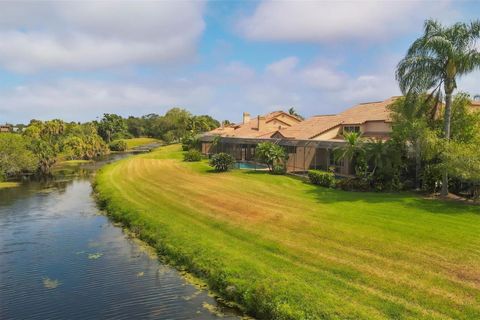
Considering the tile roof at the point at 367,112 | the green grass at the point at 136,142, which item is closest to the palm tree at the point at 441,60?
the tile roof at the point at 367,112

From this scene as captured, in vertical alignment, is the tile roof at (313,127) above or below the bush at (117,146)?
above

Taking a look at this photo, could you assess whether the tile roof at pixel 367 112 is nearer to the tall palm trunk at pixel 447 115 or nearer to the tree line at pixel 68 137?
the tall palm trunk at pixel 447 115

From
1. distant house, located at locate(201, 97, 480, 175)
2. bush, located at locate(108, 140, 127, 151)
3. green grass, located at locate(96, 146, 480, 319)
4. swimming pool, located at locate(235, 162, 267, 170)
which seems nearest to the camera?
green grass, located at locate(96, 146, 480, 319)

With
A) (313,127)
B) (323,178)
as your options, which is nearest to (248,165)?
(313,127)

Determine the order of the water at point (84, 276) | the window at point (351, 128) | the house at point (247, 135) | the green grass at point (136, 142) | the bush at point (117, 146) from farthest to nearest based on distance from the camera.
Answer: the green grass at point (136, 142) → the bush at point (117, 146) → the house at point (247, 135) → the window at point (351, 128) → the water at point (84, 276)

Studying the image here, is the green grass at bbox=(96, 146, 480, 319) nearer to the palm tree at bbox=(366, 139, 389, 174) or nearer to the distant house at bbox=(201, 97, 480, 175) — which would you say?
the palm tree at bbox=(366, 139, 389, 174)

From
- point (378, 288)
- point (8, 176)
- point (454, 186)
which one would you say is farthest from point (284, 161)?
point (8, 176)

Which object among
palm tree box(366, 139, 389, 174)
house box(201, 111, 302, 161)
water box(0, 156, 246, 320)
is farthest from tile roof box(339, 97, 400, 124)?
water box(0, 156, 246, 320)
